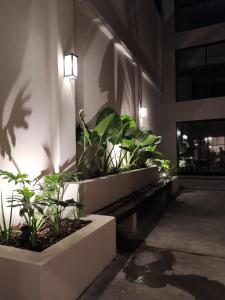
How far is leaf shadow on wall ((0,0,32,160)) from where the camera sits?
2.47 metres

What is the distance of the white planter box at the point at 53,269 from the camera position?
158cm

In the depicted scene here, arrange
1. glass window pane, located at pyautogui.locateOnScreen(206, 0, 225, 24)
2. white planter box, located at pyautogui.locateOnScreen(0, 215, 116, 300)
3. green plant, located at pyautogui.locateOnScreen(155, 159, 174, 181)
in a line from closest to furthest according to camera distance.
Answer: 1. white planter box, located at pyautogui.locateOnScreen(0, 215, 116, 300)
2. green plant, located at pyautogui.locateOnScreen(155, 159, 174, 181)
3. glass window pane, located at pyautogui.locateOnScreen(206, 0, 225, 24)

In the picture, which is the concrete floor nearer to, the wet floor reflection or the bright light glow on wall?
the wet floor reflection

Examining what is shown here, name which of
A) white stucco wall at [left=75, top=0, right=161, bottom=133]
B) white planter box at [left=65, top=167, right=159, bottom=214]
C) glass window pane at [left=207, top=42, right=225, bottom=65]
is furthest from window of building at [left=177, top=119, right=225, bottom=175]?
white planter box at [left=65, top=167, right=159, bottom=214]

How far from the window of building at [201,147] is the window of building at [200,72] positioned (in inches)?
40.3

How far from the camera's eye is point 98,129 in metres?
3.46

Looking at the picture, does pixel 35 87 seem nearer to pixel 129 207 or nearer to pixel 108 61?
pixel 129 207

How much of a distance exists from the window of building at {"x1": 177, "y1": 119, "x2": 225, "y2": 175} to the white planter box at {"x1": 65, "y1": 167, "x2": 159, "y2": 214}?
3.99m

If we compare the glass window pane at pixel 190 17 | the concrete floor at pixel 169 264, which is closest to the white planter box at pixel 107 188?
the concrete floor at pixel 169 264

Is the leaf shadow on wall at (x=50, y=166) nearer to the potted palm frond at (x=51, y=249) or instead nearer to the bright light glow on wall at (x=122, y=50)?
the potted palm frond at (x=51, y=249)

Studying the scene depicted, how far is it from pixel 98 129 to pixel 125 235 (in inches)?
62.0

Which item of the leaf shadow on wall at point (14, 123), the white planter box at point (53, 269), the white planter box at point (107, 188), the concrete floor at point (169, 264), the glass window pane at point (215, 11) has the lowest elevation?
the concrete floor at point (169, 264)

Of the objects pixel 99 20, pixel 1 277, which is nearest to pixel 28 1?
pixel 99 20

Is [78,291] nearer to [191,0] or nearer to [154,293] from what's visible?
[154,293]
